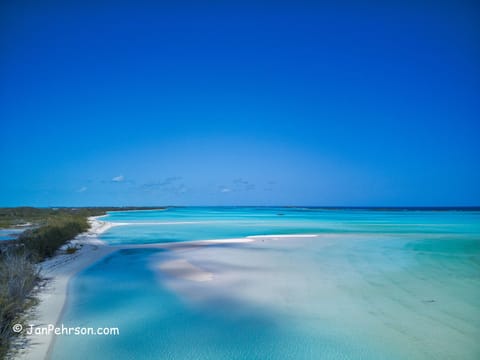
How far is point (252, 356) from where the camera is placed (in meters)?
4.15

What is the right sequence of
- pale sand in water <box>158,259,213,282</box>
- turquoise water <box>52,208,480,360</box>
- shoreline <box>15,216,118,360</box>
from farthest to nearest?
pale sand in water <box>158,259,213,282</box> < turquoise water <box>52,208,480,360</box> < shoreline <box>15,216,118,360</box>

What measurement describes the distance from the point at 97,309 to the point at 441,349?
5178 mm

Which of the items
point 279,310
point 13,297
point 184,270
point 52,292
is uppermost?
point 13,297

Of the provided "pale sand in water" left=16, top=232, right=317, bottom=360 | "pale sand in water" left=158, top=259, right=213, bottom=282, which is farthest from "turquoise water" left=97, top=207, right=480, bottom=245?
"pale sand in water" left=158, top=259, right=213, bottom=282

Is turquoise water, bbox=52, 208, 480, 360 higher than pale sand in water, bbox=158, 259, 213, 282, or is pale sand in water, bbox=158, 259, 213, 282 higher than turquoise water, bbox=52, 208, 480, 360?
pale sand in water, bbox=158, 259, 213, 282

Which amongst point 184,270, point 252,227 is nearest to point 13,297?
point 184,270

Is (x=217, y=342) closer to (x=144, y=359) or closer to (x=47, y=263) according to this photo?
(x=144, y=359)

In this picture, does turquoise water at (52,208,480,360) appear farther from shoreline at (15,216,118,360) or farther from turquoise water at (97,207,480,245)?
turquoise water at (97,207,480,245)

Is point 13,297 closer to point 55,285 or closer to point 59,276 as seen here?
point 55,285

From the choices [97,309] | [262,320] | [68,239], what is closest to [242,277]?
[262,320]

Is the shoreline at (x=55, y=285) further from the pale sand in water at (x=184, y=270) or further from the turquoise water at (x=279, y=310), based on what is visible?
the turquoise water at (x=279, y=310)

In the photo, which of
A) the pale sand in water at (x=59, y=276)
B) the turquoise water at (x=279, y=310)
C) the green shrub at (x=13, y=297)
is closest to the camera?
the green shrub at (x=13, y=297)

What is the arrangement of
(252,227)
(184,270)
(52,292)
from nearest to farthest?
(52,292)
(184,270)
(252,227)

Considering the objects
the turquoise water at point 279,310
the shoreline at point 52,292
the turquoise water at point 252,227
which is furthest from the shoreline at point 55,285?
the turquoise water at point 252,227
